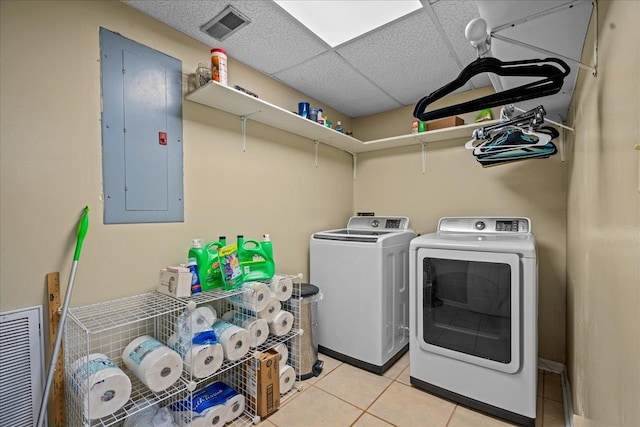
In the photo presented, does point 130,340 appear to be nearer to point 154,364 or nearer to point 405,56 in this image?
point 154,364

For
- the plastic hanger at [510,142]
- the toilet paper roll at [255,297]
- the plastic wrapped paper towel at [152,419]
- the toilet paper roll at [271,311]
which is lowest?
the plastic wrapped paper towel at [152,419]

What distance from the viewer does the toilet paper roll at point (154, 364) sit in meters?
1.42

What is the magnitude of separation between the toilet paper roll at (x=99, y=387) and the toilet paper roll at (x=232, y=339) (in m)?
0.50

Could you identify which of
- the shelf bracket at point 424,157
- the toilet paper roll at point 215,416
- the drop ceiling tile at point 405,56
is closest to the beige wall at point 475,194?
the shelf bracket at point 424,157

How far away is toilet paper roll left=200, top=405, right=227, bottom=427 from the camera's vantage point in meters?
1.67

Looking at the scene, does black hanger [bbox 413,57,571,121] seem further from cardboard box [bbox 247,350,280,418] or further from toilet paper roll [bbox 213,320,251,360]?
cardboard box [bbox 247,350,280,418]

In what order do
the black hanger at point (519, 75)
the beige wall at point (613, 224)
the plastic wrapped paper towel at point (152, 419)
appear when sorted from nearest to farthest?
the beige wall at point (613, 224)
the black hanger at point (519, 75)
the plastic wrapped paper towel at point (152, 419)

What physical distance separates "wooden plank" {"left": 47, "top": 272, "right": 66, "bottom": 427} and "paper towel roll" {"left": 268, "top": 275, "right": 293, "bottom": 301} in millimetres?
1121

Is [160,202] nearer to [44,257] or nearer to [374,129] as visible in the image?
[44,257]

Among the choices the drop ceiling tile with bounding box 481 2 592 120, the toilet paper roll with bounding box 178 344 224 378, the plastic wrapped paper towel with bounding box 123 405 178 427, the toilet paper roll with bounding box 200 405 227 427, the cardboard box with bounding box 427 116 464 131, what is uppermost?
the cardboard box with bounding box 427 116 464 131

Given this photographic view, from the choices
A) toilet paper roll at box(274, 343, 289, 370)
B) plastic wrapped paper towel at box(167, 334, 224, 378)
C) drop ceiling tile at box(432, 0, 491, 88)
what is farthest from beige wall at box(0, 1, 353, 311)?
drop ceiling tile at box(432, 0, 491, 88)

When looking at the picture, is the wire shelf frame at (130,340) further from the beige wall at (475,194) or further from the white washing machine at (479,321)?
the beige wall at (475,194)

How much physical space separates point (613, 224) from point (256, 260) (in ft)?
5.91

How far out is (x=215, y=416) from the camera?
1704mm
